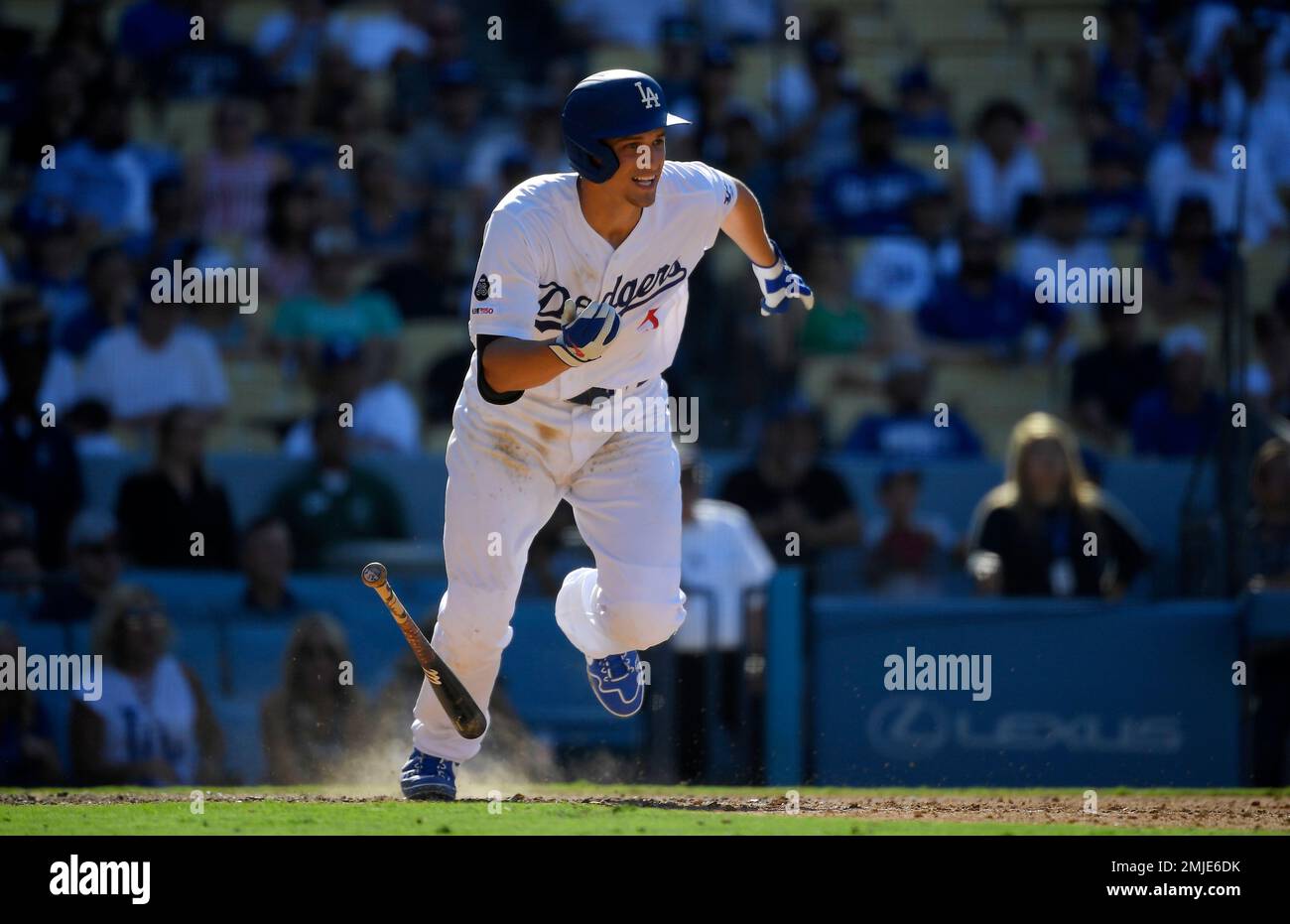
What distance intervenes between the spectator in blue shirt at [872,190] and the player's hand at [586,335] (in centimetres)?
579

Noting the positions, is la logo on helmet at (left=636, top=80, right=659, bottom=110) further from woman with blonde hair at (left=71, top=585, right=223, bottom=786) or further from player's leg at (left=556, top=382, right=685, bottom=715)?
woman with blonde hair at (left=71, top=585, right=223, bottom=786)

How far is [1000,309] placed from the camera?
35.1 ft

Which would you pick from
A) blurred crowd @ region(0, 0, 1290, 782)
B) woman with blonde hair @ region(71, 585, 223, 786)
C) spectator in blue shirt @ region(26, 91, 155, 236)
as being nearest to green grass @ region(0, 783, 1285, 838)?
woman with blonde hair @ region(71, 585, 223, 786)

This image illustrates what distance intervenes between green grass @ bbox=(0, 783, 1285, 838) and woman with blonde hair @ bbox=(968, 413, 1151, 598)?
292 centimetres

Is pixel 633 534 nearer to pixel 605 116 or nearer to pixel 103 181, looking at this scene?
pixel 605 116

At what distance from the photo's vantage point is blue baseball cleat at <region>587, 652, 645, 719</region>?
6449mm

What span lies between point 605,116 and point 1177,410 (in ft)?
17.4

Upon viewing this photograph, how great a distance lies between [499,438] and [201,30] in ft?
22.3

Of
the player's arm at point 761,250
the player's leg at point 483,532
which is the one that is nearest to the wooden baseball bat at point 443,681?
the player's leg at point 483,532

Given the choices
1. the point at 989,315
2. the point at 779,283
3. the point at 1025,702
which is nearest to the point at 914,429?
the point at 989,315

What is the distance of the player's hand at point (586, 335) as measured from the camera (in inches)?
214

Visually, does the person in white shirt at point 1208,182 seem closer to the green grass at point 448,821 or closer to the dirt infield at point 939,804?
the dirt infield at point 939,804

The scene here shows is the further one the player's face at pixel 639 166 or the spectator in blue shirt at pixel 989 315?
the spectator in blue shirt at pixel 989 315

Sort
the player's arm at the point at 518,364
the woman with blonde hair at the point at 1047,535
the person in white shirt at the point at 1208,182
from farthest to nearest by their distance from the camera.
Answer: the person in white shirt at the point at 1208,182, the woman with blonde hair at the point at 1047,535, the player's arm at the point at 518,364
